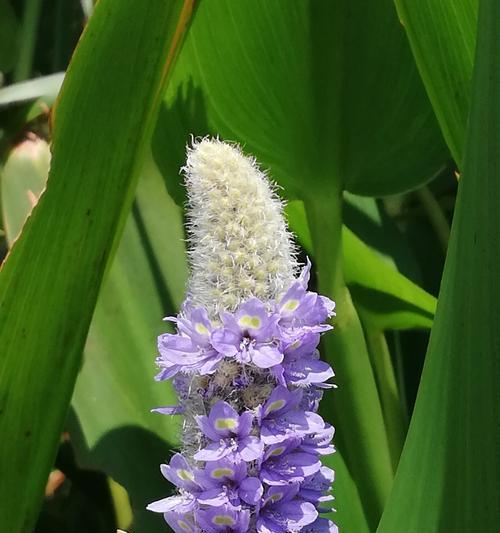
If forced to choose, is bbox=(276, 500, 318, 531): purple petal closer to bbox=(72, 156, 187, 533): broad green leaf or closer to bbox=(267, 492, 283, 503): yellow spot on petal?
bbox=(267, 492, 283, 503): yellow spot on petal

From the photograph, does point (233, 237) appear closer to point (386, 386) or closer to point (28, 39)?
point (386, 386)

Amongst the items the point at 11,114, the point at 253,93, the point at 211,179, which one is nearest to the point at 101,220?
the point at 211,179

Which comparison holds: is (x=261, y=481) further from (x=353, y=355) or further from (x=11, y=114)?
(x=11, y=114)

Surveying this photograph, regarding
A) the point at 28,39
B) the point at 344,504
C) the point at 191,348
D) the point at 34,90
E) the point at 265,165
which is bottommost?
the point at 344,504

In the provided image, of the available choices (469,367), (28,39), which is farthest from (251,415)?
(28,39)

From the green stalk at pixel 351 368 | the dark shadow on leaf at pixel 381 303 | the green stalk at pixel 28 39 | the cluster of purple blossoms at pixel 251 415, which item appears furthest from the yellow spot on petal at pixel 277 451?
the green stalk at pixel 28 39

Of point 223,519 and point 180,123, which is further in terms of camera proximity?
point 180,123
